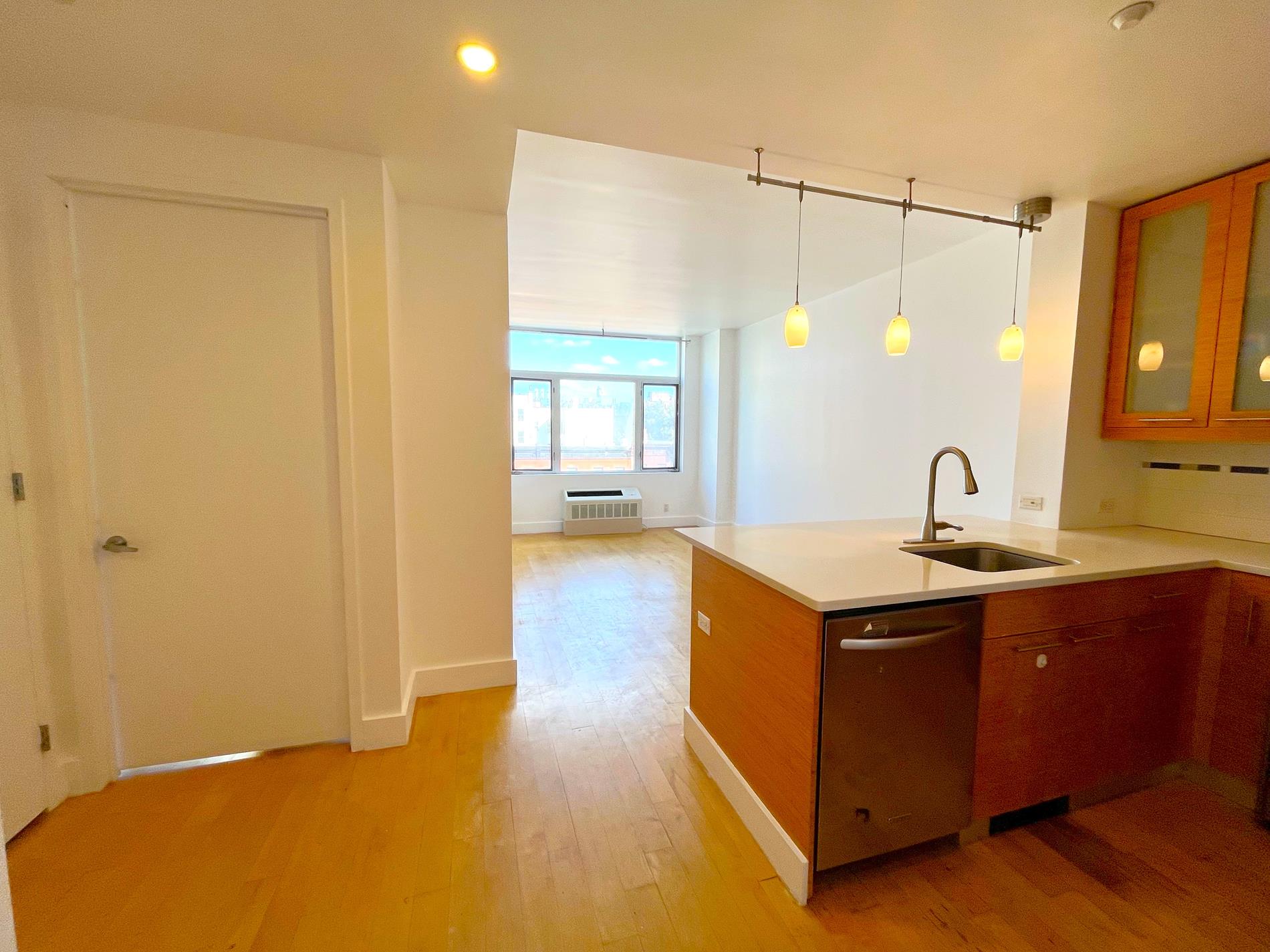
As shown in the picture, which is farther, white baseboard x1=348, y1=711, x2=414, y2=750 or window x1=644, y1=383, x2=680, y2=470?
window x1=644, y1=383, x2=680, y2=470

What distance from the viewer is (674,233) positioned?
3357 millimetres

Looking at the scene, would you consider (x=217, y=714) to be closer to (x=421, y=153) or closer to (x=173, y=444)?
(x=173, y=444)

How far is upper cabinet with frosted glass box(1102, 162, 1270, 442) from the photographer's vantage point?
2.05m

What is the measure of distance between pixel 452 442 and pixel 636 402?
4.97 metres

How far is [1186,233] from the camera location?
2.26 m

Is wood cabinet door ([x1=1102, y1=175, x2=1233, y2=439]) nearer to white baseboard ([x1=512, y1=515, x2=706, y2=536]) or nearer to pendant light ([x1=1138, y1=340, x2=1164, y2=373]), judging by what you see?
pendant light ([x1=1138, y1=340, x2=1164, y2=373])

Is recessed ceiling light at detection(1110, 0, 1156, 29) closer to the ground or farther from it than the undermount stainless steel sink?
farther from it

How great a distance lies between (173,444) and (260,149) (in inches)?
45.7

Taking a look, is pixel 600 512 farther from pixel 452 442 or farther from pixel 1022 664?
pixel 1022 664

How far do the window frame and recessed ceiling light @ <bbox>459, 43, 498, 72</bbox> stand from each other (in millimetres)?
5252

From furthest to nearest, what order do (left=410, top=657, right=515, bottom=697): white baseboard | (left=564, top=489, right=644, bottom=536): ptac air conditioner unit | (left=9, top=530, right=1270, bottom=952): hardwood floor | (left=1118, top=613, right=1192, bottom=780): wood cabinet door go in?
(left=564, top=489, right=644, bottom=536): ptac air conditioner unit < (left=410, top=657, right=515, bottom=697): white baseboard < (left=1118, top=613, right=1192, bottom=780): wood cabinet door < (left=9, top=530, right=1270, bottom=952): hardwood floor

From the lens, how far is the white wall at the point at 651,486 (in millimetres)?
6871

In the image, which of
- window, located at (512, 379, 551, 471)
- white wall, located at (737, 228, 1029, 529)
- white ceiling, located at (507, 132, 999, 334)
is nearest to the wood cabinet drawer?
white wall, located at (737, 228, 1029, 529)

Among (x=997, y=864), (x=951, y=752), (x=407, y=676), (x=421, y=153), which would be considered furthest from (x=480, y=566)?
(x=997, y=864)
